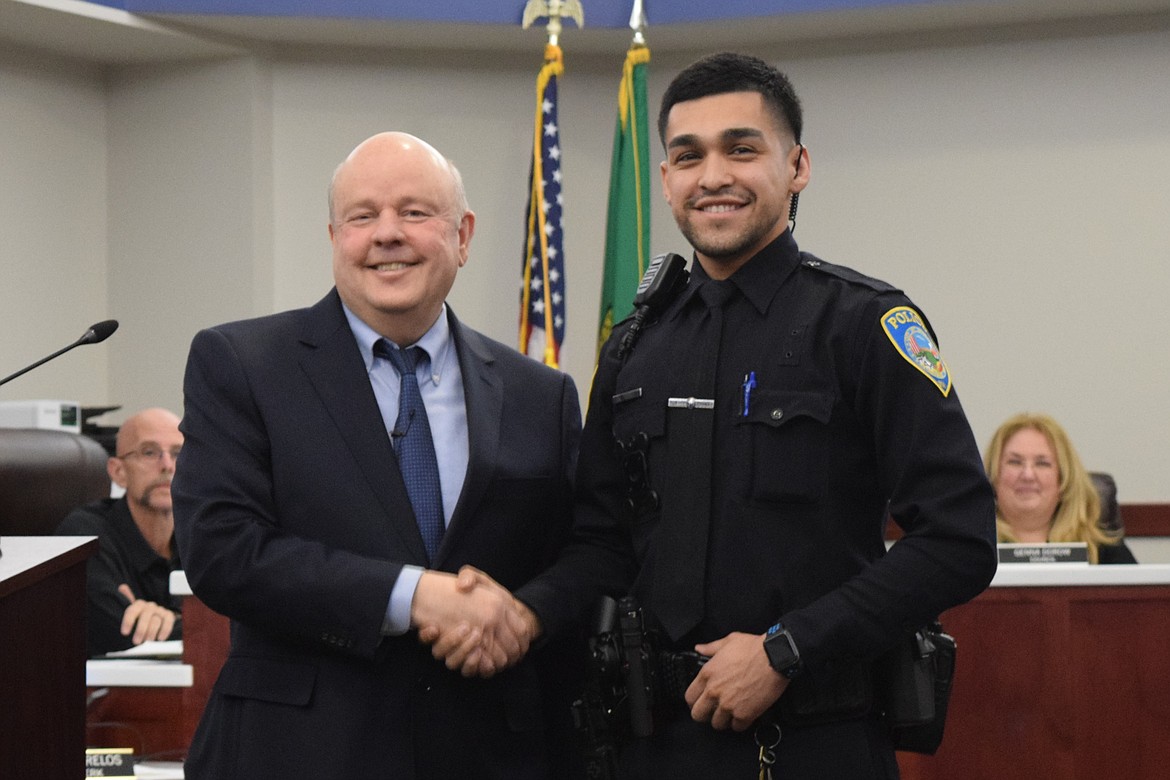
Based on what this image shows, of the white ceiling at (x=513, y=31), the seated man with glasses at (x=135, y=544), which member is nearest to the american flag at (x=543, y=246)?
the white ceiling at (x=513, y=31)

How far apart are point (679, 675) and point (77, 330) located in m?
5.84

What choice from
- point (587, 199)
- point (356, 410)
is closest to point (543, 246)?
point (587, 199)

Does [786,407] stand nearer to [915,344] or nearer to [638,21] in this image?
[915,344]

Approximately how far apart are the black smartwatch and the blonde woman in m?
2.99

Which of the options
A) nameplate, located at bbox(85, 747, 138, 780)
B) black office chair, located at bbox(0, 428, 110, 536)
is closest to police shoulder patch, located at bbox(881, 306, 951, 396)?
nameplate, located at bbox(85, 747, 138, 780)

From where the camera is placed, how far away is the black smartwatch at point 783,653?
69.2 inches

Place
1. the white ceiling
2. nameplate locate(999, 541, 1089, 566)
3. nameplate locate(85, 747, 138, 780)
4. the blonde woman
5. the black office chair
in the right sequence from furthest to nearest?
the white ceiling < the blonde woman < the black office chair < nameplate locate(999, 541, 1089, 566) < nameplate locate(85, 747, 138, 780)

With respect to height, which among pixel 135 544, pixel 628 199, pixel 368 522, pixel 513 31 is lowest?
pixel 135 544

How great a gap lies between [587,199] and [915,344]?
554 cm

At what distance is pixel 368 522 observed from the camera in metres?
1.96

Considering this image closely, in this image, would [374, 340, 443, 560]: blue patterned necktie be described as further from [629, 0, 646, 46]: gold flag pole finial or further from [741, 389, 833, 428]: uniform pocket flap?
[629, 0, 646, 46]: gold flag pole finial

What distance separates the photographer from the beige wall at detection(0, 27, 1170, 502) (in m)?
6.46

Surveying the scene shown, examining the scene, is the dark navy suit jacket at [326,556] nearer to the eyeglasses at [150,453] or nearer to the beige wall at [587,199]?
the eyeglasses at [150,453]

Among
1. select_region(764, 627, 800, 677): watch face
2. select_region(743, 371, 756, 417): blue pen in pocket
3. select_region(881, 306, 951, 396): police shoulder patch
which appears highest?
select_region(881, 306, 951, 396): police shoulder patch
